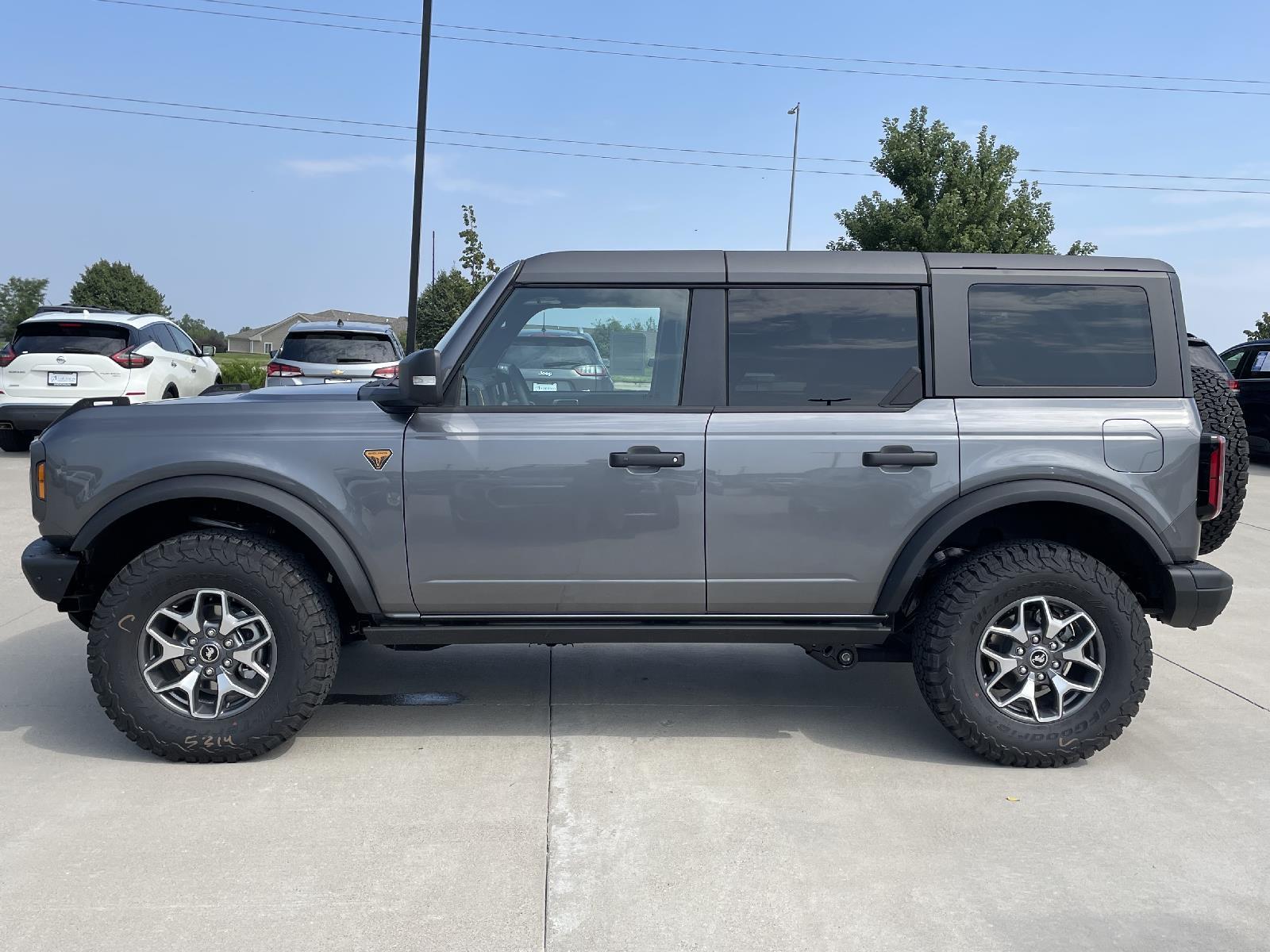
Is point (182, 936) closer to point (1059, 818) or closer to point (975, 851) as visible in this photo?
point (975, 851)

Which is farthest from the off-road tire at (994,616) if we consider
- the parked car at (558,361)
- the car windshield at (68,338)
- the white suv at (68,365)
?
the car windshield at (68,338)

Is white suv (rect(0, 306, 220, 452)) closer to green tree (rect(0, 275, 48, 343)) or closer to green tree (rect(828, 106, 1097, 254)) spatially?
green tree (rect(828, 106, 1097, 254))

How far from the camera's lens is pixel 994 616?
4.11 metres

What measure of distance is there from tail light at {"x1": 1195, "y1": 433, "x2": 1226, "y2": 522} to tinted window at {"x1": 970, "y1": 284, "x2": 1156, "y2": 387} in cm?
33

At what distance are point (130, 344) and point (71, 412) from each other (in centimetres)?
991

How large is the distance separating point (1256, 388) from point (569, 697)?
14.0 metres

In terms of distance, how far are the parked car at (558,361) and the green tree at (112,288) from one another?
91.7 m

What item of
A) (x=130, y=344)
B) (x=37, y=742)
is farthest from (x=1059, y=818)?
(x=130, y=344)

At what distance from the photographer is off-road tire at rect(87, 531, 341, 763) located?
4016mm

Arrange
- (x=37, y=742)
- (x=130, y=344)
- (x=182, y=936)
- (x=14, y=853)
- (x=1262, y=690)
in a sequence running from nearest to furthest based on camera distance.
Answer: (x=182, y=936) → (x=14, y=853) → (x=37, y=742) → (x=1262, y=690) → (x=130, y=344)

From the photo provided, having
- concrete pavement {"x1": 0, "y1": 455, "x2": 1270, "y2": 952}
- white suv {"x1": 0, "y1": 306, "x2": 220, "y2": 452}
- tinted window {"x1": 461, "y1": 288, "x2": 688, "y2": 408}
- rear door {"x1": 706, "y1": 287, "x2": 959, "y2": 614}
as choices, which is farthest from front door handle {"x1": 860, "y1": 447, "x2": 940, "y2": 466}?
white suv {"x1": 0, "y1": 306, "x2": 220, "y2": 452}

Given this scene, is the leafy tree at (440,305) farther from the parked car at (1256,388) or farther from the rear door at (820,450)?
the rear door at (820,450)

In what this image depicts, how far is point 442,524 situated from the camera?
13.2 feet

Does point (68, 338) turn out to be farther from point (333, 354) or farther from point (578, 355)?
point (578, 355)
